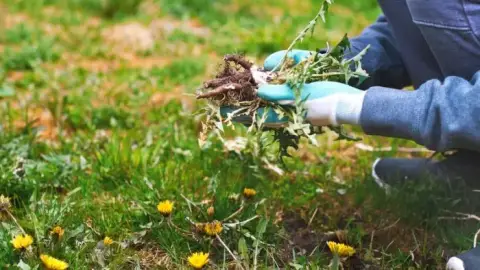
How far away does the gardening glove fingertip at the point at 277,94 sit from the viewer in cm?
161

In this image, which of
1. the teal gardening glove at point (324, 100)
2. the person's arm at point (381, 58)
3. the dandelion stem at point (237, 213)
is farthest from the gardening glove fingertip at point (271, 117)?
the person's arm at point (381, 58)

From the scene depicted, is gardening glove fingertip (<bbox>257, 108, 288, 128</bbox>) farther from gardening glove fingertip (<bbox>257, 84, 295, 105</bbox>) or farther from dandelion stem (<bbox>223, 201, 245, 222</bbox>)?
dandelion stem (<bbox>223, 201, 245, 222</bbox>)

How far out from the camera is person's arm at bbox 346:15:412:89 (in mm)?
1989

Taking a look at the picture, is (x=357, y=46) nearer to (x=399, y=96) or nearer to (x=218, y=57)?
(x=399, y=96)

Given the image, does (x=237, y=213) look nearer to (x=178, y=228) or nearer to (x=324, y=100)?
(x=178, y=228)

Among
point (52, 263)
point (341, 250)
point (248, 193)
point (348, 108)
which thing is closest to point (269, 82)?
point (348, 108)

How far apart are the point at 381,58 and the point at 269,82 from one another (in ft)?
1.49

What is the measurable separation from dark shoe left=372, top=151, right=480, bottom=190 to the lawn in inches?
1.9

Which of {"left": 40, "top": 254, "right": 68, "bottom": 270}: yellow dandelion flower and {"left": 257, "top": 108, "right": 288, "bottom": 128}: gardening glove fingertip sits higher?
{"left": 257, "top": 108, "right": 288, "bottom": 128}: gardening glove fingertip

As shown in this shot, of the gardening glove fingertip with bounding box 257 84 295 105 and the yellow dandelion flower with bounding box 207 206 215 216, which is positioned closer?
the gardening glove fingertip with bounding box 257 84 295 105

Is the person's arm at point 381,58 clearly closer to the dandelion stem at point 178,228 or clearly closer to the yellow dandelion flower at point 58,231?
the dandelion stem at point 178,228

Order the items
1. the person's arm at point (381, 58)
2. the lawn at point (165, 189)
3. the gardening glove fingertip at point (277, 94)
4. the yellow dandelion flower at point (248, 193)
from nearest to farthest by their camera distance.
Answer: the gardening glove fingertip at point (277, 94), the lawn at point (165, 189), the yellow dandelion flower at point (248, 193), the person's arm at point (381, 58)

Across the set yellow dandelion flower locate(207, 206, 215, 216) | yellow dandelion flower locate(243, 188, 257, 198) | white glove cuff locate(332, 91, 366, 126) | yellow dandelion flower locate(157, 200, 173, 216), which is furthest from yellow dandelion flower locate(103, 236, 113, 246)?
white glove cuff locate(332, 91, 366, 126)

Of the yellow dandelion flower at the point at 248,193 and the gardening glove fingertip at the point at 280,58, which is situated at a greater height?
the gardening glove fingertip at the point at 280,58
